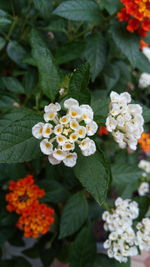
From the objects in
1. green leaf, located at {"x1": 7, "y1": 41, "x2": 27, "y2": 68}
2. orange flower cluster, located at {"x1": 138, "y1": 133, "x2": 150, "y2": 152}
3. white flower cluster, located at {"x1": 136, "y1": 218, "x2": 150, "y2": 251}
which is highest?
green leaf, located at {"x1": 7, "y1": 41, "x2": 27, "y2": 68}

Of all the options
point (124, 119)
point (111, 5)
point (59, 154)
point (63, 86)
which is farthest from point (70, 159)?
point (111, 5)

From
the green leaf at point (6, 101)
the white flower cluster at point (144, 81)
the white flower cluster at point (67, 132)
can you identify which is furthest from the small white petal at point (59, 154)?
the white flower cluster at point (144, 81)

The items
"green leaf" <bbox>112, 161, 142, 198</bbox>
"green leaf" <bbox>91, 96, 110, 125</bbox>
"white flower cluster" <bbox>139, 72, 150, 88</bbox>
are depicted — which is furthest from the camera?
"white flower cluster" <bbox>139, 72, 150, 88</bbox>

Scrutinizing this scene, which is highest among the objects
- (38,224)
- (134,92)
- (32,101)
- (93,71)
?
(93,71)

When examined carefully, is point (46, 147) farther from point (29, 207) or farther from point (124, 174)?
point (124, 174)

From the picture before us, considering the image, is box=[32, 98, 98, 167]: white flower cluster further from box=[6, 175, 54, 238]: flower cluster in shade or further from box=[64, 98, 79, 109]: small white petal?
box=[6, 175, 54, 238]: flower cluster in shade

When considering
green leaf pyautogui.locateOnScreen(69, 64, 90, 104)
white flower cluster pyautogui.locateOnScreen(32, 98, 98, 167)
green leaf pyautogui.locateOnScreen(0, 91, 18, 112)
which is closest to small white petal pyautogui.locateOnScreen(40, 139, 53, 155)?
white flower cluster pyautogui.locateOnScreen(32, 98, 98, 167)

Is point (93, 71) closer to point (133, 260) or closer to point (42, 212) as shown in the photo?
point (42, 212)

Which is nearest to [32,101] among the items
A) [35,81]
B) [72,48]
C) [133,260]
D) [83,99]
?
Result: [35,81]
